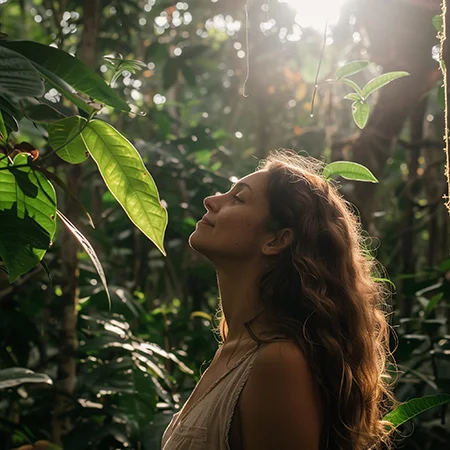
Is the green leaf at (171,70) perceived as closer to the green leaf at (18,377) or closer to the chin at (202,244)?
the green leaf at (18,377)

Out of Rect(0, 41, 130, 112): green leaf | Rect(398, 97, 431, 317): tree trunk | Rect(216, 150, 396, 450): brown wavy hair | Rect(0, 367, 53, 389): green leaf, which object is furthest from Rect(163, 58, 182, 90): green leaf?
Rect(0, 41, 130, 112): green leaf

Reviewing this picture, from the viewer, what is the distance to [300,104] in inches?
229

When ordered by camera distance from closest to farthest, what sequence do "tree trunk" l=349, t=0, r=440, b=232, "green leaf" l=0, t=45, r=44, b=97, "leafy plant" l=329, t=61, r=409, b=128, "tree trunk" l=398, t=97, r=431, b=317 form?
"green leaf" l=0, t=45, r=44, b=97 → "leafy plant" l=329, t=61, r=409, b=128 → "tree trunk" l=349, t=0, r=440, b=232 → "tree trunk" l=398, t=97, r=431, b=317

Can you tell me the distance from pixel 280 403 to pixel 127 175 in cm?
42

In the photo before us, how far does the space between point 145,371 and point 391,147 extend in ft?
4.09

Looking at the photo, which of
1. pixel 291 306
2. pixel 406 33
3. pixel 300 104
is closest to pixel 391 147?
pixel 406 33

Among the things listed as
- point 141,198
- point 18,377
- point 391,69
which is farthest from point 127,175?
point 391,69

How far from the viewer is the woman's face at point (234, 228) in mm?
1328

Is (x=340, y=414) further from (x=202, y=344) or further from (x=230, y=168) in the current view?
(x=230, y=168)

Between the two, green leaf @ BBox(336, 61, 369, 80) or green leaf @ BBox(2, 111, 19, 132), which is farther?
green leaf @ BBox(336, 61, 369, 80)

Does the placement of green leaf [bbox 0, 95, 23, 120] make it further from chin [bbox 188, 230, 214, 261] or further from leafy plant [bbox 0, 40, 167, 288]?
chin [bbox 188, 230, 214, 261]

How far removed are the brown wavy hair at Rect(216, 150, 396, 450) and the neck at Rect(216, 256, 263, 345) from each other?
0.02 m

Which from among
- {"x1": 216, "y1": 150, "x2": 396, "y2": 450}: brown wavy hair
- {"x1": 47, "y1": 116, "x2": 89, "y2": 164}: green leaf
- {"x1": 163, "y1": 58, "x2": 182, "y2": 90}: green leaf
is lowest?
{"x1": 216, "y1": 150, "x2": 396, "y2": 450}: brown wavy hair

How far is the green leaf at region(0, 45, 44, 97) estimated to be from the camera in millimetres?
761
